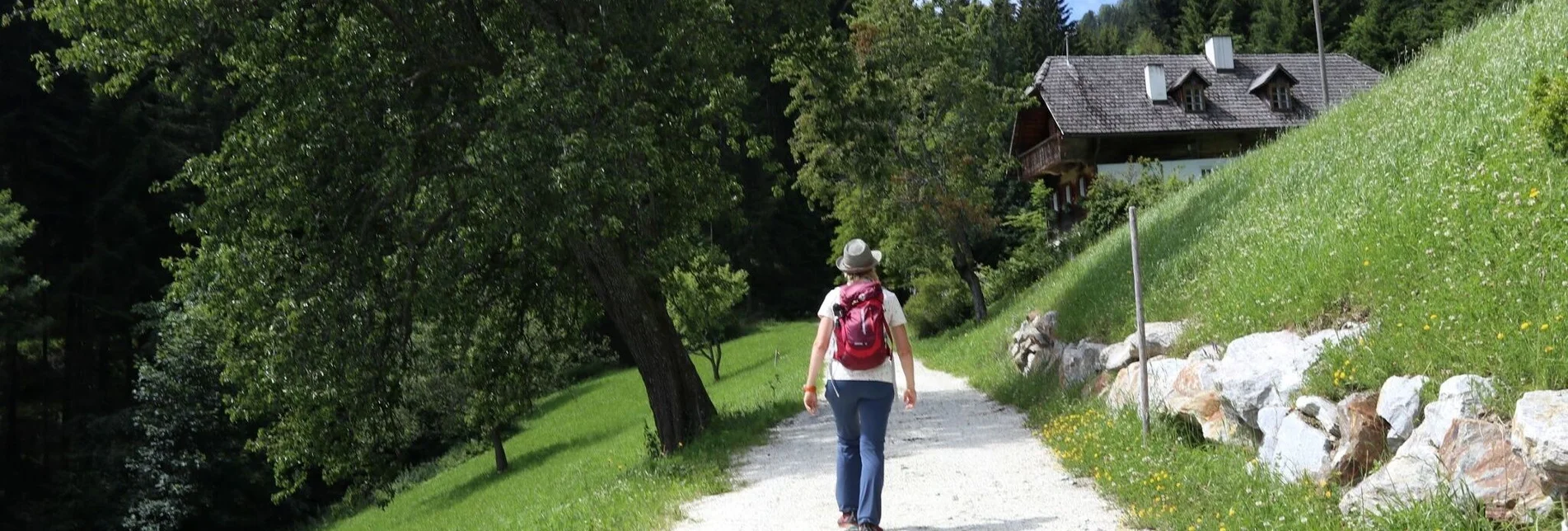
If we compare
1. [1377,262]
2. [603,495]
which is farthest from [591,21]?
[1377,262]

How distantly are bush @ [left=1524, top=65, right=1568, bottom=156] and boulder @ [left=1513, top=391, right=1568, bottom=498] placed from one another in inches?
106

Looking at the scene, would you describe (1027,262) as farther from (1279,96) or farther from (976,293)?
(1279,96)

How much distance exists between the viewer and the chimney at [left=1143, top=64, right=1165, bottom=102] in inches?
1731

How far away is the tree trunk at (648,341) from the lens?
1419 centimetres

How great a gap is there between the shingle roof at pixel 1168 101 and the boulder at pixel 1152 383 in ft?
108

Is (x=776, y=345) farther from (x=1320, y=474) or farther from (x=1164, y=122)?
(x=1320, y=474)

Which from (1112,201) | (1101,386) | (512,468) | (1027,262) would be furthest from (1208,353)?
(512,468)

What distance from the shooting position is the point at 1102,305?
14102 millimetres

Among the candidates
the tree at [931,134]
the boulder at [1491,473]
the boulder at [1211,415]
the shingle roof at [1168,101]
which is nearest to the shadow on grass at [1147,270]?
the boulder at [1211,415]

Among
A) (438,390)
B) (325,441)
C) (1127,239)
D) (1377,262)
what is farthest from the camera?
(438,390)

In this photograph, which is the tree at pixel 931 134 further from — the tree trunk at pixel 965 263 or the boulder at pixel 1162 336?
the boulder at pixel 1162 336

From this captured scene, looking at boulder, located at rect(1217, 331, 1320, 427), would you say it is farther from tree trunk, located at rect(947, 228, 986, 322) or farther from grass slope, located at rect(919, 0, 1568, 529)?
tree trunk, located at rect(947, 228, 986, 322)

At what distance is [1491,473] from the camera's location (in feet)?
17.5

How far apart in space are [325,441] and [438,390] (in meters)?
15.1
